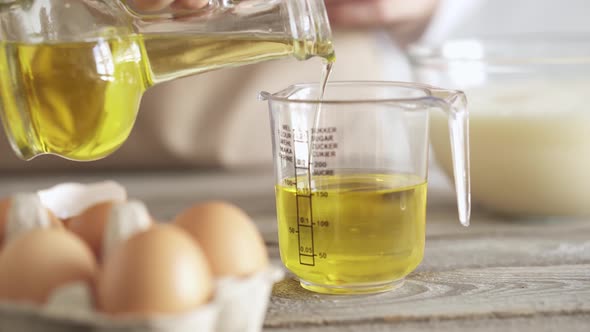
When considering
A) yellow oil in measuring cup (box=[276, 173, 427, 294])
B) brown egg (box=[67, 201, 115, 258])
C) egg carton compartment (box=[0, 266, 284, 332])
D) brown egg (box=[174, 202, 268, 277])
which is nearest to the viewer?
egg carton compartment (box=[0, 266, 284, 332])

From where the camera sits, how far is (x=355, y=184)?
97 cm

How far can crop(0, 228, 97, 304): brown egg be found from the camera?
684 millimetres

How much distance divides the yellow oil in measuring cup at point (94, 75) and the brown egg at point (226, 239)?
286 mm

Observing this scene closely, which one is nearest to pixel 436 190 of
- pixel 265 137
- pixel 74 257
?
pixel 265 137

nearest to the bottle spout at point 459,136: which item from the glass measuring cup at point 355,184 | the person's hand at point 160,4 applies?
the glass measuring cup at point 355,184

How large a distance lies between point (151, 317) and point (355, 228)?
37 centimetres

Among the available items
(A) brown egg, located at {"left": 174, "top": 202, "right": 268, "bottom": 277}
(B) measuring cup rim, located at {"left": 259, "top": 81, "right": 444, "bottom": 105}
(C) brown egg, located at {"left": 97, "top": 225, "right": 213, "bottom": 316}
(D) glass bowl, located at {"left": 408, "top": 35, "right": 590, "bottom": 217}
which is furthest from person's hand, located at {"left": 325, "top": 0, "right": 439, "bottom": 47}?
(C) brown egg, located at {"left": 97, "top": 225, "right": 213, "bottom": 316}

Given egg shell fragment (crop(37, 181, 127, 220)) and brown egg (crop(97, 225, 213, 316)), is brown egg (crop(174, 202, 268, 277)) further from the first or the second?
egg shell fragment (crop(37, 181, 127, 220))

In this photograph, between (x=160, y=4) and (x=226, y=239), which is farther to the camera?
(x=160, y=4)

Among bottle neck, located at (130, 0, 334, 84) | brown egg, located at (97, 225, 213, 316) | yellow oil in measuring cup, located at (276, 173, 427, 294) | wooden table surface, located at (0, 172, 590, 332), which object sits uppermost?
bottle neck, located at (130, 0, 334, 84)

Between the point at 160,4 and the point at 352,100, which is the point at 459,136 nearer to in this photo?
the point at 352,100

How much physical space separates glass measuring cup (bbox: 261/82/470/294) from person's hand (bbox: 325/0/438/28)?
974 mm

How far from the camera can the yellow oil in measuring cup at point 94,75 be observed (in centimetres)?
98

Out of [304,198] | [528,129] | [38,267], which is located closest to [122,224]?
[38,267]
